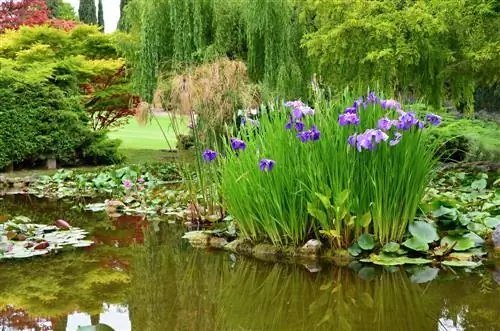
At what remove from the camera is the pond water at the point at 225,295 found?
10.9 feet

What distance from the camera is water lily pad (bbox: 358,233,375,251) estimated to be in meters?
4.54

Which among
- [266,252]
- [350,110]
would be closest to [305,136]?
[350,110]

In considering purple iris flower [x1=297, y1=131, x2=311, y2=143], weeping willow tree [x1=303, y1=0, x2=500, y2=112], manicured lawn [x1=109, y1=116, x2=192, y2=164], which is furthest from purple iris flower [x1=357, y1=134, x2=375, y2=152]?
weeping willow tree [x1=303, y1=0, x2=500, y2=112]

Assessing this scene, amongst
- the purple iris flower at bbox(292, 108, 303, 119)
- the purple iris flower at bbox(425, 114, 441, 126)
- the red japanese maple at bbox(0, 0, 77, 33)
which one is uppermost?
the red japanese maple at bbox(0, 0, 77, 33)

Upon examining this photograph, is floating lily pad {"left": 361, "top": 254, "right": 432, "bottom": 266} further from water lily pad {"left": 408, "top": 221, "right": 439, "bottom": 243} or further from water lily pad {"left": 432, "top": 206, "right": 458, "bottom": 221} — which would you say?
water lily pad {"left": 432, "top": 206, "right": 458, "bottom": 221}

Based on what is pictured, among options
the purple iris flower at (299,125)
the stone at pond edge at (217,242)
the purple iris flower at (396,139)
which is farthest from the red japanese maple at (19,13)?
the purple iris flower at (396,139)

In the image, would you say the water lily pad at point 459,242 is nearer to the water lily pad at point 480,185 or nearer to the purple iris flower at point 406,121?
the purple iris flower at point 406,121

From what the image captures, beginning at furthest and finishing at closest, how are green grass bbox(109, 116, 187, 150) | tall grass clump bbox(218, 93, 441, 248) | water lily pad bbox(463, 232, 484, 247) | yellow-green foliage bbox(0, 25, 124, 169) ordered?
green grass bbox(109, 116, 187, 150)
yellow-green foliage bbox(0, 25, 124, 169)
water lily pad bbox(463, 232, 484, 247)
tall grass clump bbox(218, 93, 441, 248)

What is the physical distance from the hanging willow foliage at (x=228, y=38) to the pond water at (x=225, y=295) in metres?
7.28

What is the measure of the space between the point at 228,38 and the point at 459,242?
29.7 ft

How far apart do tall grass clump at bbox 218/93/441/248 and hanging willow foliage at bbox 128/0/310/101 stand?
6752 millimetres

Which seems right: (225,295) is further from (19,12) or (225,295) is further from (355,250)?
(19,12)

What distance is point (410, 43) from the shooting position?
8766 mm

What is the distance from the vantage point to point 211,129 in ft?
21.2
